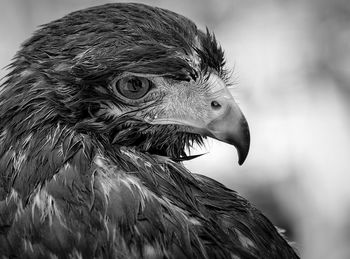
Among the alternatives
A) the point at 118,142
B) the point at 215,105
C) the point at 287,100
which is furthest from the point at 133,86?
the point at 287,100

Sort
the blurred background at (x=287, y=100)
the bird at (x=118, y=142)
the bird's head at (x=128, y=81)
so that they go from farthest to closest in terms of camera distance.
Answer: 1. the blurred background at (x=287, y=100)
2. the bird's head at (x=128, y=81)
3. the bird at (x=118, y=142)

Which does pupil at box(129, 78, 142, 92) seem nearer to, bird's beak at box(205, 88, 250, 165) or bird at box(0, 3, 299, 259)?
bird at box(0, 3, 299, 259)

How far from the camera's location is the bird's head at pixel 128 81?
9.89ft

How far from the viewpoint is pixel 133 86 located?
310 centimetres

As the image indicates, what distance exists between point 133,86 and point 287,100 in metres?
3.69

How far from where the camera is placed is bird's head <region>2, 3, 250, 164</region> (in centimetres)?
301

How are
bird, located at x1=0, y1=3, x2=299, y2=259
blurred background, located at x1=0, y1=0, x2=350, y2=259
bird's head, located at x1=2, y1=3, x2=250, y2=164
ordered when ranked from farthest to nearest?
blurred background, located at x1=0, y1=0, x2=350, y2=259 → bird's head, located at x1=2, y1=3, x2=250, y2=164 → bird, located at x1=0, y1=3, x2=299, y2=259

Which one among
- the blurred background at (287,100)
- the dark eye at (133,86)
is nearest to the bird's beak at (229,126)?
the dark eye at (133,86)

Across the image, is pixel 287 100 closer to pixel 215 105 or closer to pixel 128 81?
pixel 215 105

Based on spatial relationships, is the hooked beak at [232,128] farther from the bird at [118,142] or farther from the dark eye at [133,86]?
the dark eye at [133,86]

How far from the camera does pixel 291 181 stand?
6289 mm

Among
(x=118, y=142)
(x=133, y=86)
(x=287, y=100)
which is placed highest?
(x=133, y=86)

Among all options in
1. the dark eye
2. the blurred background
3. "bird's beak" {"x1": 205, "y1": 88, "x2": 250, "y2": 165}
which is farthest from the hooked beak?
the blurred background

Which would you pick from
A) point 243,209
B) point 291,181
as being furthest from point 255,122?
point 243,209
